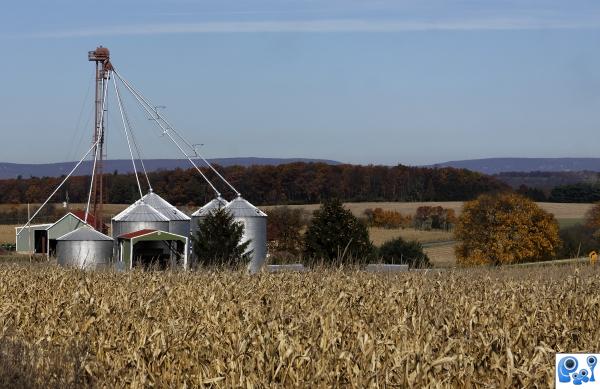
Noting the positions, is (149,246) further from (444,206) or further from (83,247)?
(444,206)

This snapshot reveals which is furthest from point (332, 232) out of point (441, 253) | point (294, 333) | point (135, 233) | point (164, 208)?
point (441, 253)

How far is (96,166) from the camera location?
65.1 metres

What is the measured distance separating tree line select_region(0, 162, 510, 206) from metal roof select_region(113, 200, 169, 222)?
237 ft

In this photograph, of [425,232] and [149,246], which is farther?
[425,232]

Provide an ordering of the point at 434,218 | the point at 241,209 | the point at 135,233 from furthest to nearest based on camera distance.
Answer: the point at 434,218
the point at 241,209
the point at 135,233

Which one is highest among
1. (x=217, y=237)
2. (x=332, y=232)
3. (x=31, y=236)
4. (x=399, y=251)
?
(x=332, y=232)

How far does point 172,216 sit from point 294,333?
48.8m

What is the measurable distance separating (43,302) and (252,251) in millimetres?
41356

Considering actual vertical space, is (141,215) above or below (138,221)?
above

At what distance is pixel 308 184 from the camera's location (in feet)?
484

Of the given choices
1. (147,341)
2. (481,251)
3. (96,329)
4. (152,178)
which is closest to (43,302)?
(96,329)

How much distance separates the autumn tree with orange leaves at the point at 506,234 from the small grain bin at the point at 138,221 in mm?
36932

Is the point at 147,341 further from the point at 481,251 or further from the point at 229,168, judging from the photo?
the point at 229,168

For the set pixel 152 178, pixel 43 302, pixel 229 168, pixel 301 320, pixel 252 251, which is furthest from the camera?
pixel 229 168
